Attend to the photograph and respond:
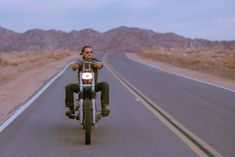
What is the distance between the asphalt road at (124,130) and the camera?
30.7ft

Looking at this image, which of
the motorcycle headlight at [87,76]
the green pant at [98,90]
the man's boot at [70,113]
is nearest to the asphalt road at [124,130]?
the man's boot at [70,113]

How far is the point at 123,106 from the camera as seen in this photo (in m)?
15.9

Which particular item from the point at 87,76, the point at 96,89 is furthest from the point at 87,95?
the point at 96,89

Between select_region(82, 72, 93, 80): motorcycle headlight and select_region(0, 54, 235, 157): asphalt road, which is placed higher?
select_region(82, 72, 93, 80): motorcycle headlight

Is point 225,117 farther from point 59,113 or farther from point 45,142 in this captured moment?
point 45,142

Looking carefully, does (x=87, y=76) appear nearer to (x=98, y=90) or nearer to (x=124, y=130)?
(x=98, y=90)

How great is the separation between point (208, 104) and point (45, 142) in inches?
292

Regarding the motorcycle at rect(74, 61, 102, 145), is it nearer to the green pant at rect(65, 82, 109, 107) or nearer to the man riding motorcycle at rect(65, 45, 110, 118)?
the man riding motorcycle at rect(65, 45, 110, 118)

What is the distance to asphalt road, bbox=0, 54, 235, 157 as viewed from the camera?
935 centimetres

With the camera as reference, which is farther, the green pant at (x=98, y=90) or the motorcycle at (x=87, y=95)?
the green pant at (x=98, y=90)

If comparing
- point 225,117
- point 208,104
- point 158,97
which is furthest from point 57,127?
point 158,97

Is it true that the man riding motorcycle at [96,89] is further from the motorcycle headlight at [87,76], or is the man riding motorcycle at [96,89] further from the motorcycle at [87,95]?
the motorcycle headlight at [87,76]

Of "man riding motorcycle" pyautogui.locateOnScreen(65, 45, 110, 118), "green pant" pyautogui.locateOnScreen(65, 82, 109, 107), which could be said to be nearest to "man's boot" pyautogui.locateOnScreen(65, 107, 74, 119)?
"man riding motorcycle" pyautogui.locateOnScreen(65, 45, 110, 118)

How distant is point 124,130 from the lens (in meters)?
11.5
